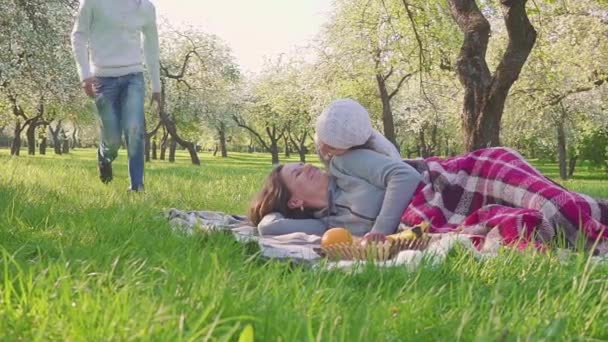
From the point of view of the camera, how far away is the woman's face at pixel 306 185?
176 inches

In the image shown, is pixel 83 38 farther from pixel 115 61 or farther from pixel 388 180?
pixel 388 180

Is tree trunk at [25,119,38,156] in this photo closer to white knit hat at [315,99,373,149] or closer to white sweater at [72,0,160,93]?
white sweater at [72,0,160,93]

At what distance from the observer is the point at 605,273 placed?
8.22 feet

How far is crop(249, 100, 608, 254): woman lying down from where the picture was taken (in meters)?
3.51

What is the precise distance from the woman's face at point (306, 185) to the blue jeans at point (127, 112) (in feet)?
7.68

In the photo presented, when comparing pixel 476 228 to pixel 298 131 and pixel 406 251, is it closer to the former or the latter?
pixel 406 251

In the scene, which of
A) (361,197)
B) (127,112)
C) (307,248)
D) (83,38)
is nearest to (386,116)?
(127,112)

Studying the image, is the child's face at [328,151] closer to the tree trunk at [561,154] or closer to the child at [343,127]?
the child at [343,127]

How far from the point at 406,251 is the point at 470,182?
1.36m

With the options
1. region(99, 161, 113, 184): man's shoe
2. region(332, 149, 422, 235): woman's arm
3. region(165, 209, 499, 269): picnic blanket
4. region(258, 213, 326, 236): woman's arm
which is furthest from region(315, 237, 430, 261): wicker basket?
region(99, 161, 113, 184): man's shoe

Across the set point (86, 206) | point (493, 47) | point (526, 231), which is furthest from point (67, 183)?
point (493, 47)

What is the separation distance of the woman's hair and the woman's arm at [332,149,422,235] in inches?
21.8

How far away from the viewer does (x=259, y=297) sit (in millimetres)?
1699

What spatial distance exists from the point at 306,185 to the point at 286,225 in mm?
397
